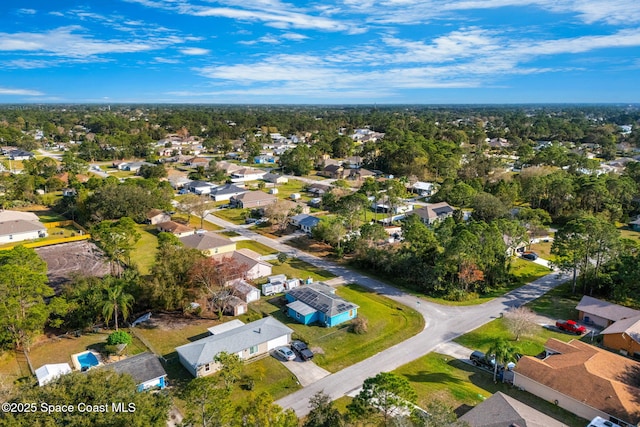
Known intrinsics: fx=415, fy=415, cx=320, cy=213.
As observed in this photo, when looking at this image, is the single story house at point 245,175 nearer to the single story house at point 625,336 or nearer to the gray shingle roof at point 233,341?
the gray shingle roof at point 233,341

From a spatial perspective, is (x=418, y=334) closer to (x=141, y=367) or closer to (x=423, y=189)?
(x=141, y=367)

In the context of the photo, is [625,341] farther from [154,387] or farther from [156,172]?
Answer: [156,172]

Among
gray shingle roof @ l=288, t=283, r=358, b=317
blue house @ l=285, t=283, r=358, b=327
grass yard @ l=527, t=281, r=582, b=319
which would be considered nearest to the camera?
blue house @ l=285, t=283, r=358, b=327

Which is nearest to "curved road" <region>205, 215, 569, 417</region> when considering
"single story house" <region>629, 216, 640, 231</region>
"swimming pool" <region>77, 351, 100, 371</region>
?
"swimming pool" <region>77, 351, 100, 371</region>

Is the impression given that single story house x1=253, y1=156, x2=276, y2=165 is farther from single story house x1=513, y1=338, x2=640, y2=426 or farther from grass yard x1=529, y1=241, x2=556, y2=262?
single story house x1=513, y1=338, x2=640, y2=426

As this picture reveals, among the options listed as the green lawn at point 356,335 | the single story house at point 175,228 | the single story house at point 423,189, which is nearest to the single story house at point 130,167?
the single story house at point 175,228

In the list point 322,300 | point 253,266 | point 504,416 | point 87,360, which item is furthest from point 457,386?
point 87,360

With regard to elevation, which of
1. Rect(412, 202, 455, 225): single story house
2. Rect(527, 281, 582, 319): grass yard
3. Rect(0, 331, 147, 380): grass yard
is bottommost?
Rect(0, 331, 147, 380): grass yard

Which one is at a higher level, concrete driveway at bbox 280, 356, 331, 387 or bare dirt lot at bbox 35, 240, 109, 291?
bare dirt lot at bbox 35, 240, 109, 291
